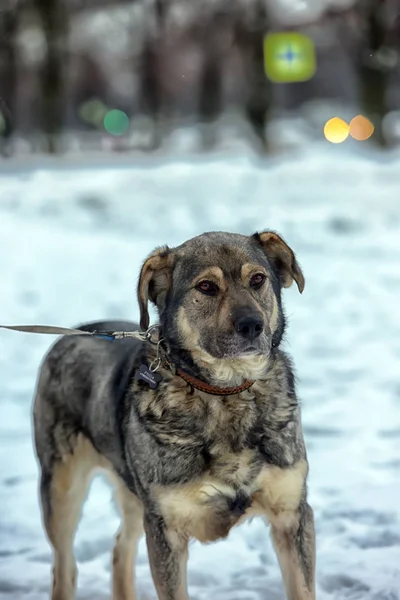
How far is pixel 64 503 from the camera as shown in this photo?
15.9 ft

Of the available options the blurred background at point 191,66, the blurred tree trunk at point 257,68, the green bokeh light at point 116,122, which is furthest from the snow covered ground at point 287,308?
the green bokeh light at point 116,122

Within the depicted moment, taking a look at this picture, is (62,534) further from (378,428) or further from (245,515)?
(378,428)

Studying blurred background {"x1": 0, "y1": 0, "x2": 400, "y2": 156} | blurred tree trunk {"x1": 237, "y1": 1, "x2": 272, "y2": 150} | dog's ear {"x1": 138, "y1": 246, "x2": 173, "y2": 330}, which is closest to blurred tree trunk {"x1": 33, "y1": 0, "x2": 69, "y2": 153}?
blurred background {"x1": 0, "y1": 0, "x2": 400, "y2": 156}

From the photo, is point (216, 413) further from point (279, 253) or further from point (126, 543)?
point (126, 543)

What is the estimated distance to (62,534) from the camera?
4863 millimetres

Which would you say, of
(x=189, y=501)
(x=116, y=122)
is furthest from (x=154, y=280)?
(x=116, y=122)

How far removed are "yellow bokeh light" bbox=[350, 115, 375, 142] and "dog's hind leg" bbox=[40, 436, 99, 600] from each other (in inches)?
923

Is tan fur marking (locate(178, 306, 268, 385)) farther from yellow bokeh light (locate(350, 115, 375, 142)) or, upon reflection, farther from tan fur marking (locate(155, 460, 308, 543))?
yellow bokeh light (locate(350, 115, 375, 142))

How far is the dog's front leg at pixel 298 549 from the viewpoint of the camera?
13.0ft

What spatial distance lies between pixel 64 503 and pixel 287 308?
7.66m

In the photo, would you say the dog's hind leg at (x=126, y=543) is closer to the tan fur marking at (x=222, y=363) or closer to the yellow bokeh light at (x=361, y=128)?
the tan fur marking at (x=222, y=363)

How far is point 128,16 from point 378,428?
67.8ft

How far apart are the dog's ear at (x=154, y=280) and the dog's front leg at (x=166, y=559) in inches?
33.0

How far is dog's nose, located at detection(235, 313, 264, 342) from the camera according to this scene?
3678 millimetres
